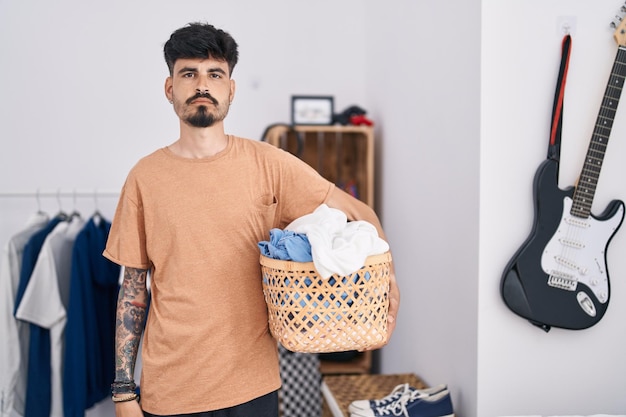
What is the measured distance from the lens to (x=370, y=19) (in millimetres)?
2664

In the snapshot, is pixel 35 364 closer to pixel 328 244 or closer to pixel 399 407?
pixel 399 407

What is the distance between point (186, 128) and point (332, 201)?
1.30ft

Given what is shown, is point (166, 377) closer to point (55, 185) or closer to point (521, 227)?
point (521, 227)

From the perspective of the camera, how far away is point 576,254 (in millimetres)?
1542

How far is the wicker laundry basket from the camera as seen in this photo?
1.10 metres

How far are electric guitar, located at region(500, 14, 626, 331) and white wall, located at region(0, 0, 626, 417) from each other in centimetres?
5

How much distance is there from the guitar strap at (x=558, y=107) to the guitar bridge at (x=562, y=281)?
0.33m

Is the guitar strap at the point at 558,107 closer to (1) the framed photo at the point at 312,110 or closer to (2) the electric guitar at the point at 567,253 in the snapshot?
(2) the electric guitar at the point at 567,253

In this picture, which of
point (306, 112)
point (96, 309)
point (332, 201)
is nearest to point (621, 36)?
point (332, 201)

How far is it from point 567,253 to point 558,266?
4 centimetres

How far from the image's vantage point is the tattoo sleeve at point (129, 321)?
52.3 inches

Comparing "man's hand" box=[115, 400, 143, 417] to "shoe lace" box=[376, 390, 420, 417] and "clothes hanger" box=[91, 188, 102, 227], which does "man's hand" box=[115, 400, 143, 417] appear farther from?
"clothes hanger" box=[91, 188, 102, 227]

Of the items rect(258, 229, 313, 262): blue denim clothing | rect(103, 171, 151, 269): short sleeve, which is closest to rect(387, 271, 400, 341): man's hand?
rect(258, 229, 313, 262): blue denim clothing

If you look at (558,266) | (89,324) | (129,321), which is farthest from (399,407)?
(89,324)
